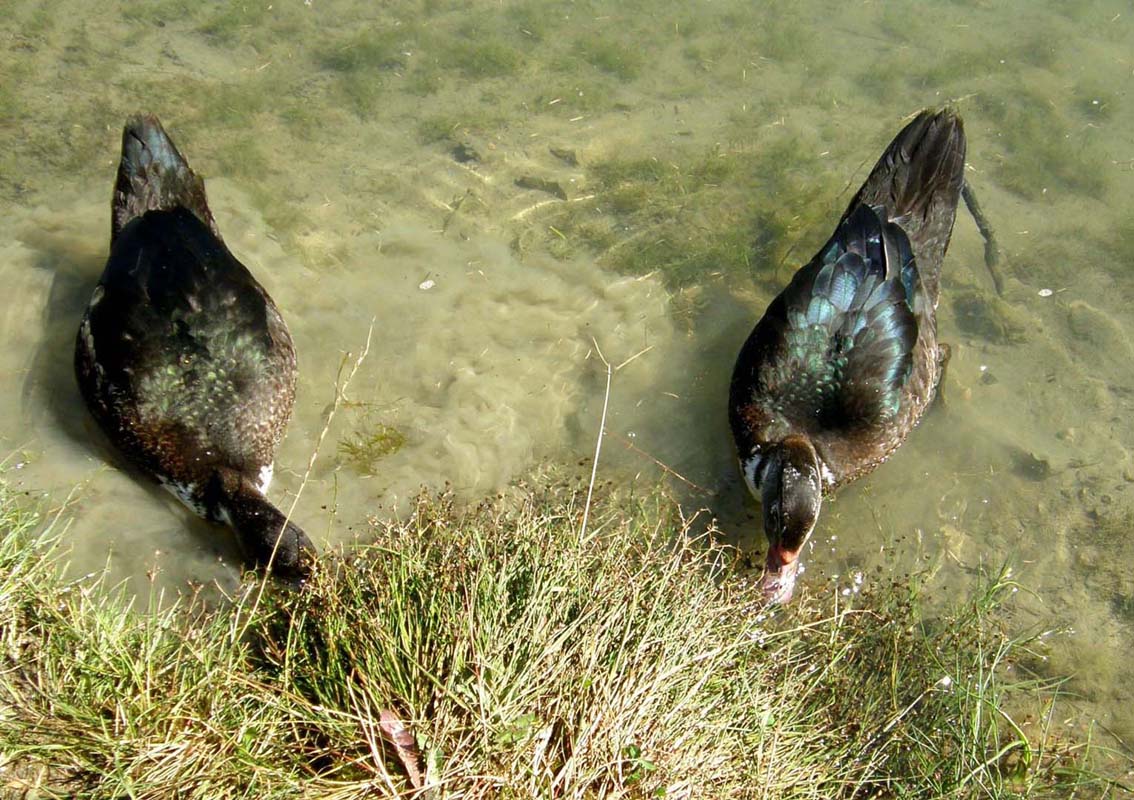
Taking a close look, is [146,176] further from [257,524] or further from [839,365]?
[839,365]

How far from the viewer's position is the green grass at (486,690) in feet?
10.2

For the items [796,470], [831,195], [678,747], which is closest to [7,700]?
[678,747]

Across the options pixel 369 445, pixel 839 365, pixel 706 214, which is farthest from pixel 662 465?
pixel 706 214

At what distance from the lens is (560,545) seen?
3826mm

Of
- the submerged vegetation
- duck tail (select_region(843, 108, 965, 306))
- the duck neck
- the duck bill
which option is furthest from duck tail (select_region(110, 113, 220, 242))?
duck tail (select_region(843, 108, 965, 306))

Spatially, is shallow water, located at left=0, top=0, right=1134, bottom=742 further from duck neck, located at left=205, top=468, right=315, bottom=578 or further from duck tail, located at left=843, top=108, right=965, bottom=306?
duck tail, located at left=843, top=108, right=965, bottom=306

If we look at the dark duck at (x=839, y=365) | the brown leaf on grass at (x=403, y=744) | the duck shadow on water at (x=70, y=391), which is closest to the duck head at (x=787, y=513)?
the dark duck at (x=839, y=365)

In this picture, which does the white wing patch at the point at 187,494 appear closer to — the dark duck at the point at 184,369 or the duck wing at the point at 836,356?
the dark duck at the point at 184,369

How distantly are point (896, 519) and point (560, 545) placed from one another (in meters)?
2.74

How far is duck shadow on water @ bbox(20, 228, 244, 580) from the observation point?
4.95m

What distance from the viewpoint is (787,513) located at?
4645 mm

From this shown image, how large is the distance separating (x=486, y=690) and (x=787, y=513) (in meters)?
2.13

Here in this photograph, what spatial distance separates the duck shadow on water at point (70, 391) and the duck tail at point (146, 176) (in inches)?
24.3

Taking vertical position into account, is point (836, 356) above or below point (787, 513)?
above
